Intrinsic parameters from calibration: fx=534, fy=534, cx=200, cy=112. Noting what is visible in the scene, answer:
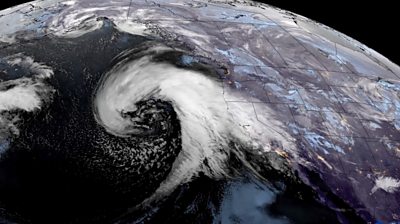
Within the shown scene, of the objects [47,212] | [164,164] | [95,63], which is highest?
[95,63]

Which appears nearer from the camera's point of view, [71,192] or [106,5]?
[71,192]

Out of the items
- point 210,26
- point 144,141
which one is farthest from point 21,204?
point 210,26

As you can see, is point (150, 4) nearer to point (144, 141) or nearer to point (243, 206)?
point (144, 141)

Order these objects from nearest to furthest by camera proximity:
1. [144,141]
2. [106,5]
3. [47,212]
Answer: [47,212]
[144,141]
[106,5]

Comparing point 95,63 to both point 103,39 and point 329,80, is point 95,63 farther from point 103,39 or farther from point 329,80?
point 329,80

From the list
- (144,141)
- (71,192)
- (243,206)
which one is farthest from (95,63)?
(243,206)

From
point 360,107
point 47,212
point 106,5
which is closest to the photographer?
point 47,212

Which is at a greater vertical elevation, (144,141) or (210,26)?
(210,26)
